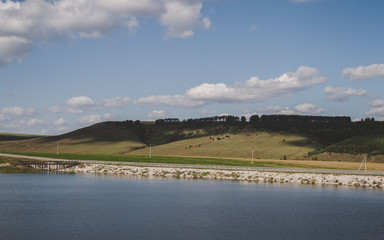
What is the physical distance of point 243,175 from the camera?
93688 millimetres

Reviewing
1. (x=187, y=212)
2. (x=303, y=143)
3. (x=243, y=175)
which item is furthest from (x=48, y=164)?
(x=303, y=143)

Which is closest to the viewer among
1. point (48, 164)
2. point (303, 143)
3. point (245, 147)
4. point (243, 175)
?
point (243, 175)

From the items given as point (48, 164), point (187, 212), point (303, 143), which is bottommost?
point (187, 212)

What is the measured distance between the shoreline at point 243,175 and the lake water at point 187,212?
7791 millimetres

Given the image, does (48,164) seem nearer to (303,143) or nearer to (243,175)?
(243,175)

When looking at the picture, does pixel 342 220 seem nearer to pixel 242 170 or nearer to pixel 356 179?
pixel 356 179

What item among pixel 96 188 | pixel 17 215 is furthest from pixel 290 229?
pixel 96 188

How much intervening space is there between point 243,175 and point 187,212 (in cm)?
4369

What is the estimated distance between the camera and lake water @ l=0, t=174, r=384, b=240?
133ft

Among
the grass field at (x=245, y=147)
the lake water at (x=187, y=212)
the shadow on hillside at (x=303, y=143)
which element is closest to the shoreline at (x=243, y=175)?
the lake water at (x=187, y=212)

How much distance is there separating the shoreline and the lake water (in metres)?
7.79

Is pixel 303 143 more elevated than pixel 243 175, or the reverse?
pixel 303 143

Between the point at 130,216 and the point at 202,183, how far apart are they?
1425 inches

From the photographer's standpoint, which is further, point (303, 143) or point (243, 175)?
point (303, 143)
